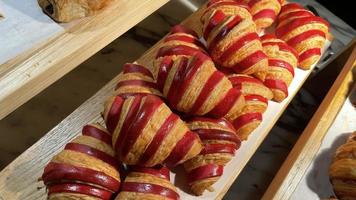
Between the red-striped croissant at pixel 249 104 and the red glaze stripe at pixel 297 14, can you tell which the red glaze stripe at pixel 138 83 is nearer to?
the red-striped croissant at pixel 249 104

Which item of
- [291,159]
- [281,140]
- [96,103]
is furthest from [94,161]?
[281,140]

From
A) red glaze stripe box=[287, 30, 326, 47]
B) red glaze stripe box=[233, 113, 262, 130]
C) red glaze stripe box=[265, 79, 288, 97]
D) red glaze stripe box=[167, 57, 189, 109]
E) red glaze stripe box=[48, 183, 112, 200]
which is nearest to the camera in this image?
red glaze stripe box=[48, 183, 112, 200]

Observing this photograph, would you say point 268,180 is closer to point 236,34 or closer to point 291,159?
point 291,159

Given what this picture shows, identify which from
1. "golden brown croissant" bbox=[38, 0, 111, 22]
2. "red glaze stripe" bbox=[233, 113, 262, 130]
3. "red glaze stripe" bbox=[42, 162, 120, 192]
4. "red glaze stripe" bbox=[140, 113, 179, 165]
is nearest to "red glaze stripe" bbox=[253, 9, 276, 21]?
"red glaze stripe" bbox=[233, 113, 262, 130]

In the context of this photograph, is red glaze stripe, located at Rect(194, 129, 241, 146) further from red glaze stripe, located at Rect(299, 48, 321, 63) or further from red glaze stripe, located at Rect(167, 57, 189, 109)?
red glaze stripe, located at Rect(299, 48, 321, 63)

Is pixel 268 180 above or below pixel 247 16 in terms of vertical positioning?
below

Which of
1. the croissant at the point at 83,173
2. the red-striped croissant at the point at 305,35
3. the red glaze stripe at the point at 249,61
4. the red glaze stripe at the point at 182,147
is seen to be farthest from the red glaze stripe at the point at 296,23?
the croissant at the point at 83,173

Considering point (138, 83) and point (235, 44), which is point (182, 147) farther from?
point (235, 44)
